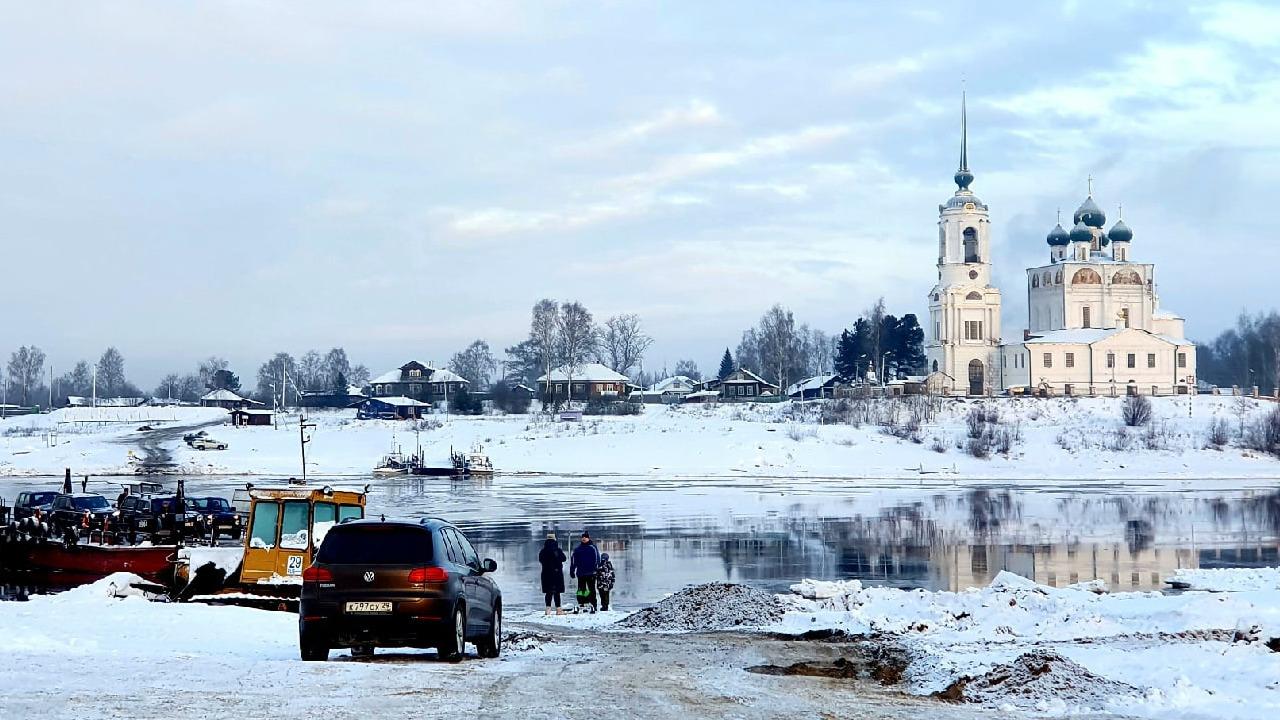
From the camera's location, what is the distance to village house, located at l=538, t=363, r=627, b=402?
460ft

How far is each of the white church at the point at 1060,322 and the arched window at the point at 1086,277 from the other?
9 centimetres

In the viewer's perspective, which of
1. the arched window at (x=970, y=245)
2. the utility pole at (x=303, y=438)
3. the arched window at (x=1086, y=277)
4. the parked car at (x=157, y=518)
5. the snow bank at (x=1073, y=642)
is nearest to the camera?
the snow bank at (x=1073, y=642)

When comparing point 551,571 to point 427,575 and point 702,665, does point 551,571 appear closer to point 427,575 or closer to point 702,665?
point 702,665

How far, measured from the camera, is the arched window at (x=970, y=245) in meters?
125

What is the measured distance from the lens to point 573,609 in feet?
79.7

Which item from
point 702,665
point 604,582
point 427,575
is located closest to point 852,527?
point 604,582

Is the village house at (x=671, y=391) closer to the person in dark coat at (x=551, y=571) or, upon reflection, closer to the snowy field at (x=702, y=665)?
the person in dark coat at (x=551, y=571)

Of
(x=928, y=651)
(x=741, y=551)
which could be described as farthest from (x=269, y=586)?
(x=741, y=551)

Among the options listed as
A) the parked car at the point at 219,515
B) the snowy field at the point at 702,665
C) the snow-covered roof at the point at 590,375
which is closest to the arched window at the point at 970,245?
the snow-covered roof at the point at 590,375

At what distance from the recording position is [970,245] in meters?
126

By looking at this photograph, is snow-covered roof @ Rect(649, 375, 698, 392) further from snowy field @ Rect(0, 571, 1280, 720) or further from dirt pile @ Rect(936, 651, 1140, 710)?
dirt pile @ Rect(936, 651, 1140, 710)

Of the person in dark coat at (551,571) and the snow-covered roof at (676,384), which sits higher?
the snow-covered roof at (676,384)

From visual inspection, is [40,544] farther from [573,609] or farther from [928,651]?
[928,651]

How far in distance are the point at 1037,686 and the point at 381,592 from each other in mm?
6359
